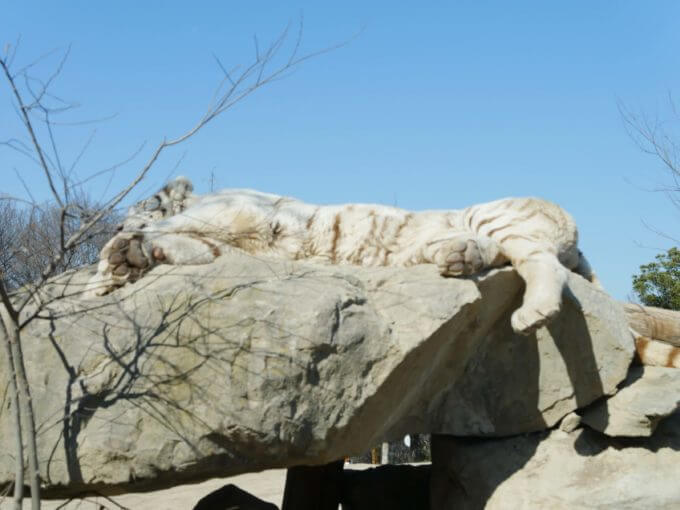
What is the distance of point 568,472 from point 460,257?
1582mm

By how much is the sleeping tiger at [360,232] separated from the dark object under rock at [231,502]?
1.91 metres

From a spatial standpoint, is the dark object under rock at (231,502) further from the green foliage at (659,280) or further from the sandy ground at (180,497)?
the green foliage at (659,280)

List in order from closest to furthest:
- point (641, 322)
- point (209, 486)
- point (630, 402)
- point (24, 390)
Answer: point (24, 390)
point (630, 402)
point (641, 322)
point (209, 486)

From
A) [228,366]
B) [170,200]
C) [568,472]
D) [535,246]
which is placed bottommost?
[568,472]

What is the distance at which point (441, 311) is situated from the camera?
457 centimetres

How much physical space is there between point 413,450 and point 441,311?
12.3 meters

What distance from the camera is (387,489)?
6734 mm

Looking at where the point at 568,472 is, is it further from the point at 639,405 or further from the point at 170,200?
the point at 170,200

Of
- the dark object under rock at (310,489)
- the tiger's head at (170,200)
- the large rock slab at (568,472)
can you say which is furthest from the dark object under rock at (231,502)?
the tiger's head at (170,200)

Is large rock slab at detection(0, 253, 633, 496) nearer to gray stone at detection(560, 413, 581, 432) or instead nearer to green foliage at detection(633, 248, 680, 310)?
gray stone at detection(560, 413, 581, 432)

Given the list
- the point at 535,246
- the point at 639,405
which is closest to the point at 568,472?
the point at 639,405

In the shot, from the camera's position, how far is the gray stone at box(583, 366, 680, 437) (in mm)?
5137

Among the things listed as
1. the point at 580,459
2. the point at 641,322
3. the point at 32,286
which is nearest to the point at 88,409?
the point at 32,286

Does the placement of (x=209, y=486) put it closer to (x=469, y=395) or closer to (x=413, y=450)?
(x=469, y=395)
